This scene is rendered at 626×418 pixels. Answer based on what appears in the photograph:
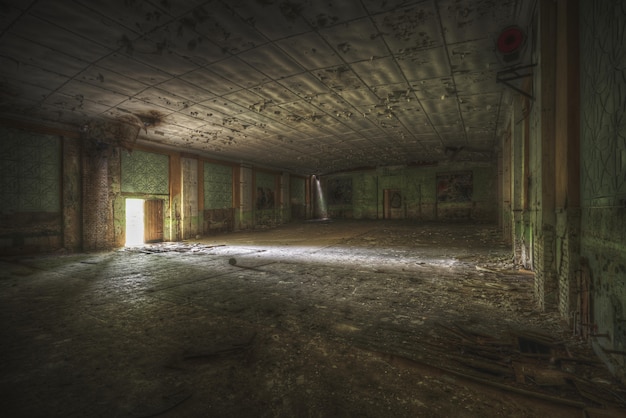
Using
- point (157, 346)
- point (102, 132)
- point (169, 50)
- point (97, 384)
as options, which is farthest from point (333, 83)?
point (102, 132)

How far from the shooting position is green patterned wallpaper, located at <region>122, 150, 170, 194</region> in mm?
10391

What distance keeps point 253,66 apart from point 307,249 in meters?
5.54

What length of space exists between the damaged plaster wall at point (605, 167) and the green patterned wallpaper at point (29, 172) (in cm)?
1215

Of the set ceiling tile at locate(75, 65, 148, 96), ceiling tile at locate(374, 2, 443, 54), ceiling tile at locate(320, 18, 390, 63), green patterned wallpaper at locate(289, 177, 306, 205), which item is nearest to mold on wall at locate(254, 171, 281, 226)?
green patterned wallpaper at locate(289, 177, 306, 205)

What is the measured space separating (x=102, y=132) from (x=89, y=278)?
17.8 feet

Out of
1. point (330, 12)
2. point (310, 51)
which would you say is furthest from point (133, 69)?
point (330, 12)

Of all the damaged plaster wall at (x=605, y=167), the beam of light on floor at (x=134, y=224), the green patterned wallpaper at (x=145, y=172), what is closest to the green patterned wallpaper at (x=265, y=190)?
the green patterned wallpaper at (x=145, y=172)

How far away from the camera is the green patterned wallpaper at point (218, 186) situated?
45.3 ft

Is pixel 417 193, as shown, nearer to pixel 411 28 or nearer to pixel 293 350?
pixel 411 28

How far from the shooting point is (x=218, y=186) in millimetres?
14398

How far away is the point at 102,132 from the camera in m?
8.66

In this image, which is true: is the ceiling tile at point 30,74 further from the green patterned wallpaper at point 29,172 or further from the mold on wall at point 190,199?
the mold on wall at point 190,199

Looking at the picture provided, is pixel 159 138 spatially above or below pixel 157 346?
above

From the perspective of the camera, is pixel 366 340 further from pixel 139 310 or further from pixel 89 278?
pixel 89 278
